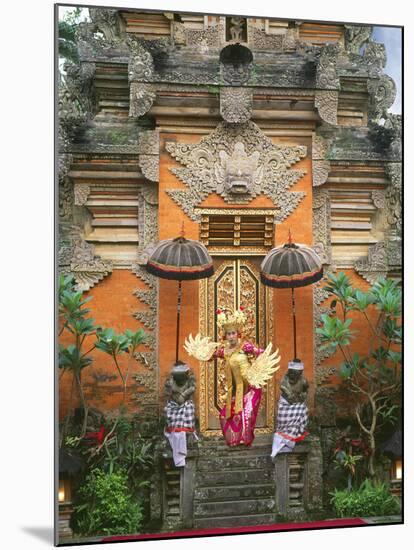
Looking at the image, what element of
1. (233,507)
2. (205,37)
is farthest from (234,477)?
(205,37)

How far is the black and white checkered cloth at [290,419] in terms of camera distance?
7.55 meters

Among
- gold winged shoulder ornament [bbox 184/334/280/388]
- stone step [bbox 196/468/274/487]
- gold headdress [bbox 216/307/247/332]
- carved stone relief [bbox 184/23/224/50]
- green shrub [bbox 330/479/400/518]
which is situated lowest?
green shrub [bbox 330/479/400/518]

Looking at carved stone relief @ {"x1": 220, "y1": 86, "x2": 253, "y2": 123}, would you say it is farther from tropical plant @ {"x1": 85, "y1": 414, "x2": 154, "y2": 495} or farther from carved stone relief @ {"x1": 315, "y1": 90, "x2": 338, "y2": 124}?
tropical plant @ {"x1": 85, "y1": 414, "x2": 154, "y2": 495}

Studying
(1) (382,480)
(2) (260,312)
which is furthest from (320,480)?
(2) (260,312)

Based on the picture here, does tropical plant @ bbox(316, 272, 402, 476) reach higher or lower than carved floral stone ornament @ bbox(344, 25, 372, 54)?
lower

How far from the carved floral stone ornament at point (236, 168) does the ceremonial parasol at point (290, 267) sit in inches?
13.2

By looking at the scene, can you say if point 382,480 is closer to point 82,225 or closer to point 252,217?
point 252,217

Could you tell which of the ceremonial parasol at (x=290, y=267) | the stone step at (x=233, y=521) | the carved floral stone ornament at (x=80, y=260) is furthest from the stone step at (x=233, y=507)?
the carved floral stone ornament at (x=80, y=260)

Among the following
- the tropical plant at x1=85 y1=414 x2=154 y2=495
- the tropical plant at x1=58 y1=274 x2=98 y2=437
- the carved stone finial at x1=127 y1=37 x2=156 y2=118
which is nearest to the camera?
the tropical plant at x1=58 y1=274 x2=98 y2=437

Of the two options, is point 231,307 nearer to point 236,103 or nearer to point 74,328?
point 74,328

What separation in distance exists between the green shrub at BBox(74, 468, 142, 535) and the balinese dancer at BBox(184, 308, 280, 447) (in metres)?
1.08

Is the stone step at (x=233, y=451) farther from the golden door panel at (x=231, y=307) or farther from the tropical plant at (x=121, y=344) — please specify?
the tropical plant at (x=121, y=344)

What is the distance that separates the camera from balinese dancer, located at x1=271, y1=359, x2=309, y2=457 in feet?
24.7

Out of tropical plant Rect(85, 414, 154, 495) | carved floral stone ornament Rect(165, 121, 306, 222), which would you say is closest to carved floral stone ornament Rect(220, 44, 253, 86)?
carved floral stone ornament Rect(165, 121, 306, 222)
